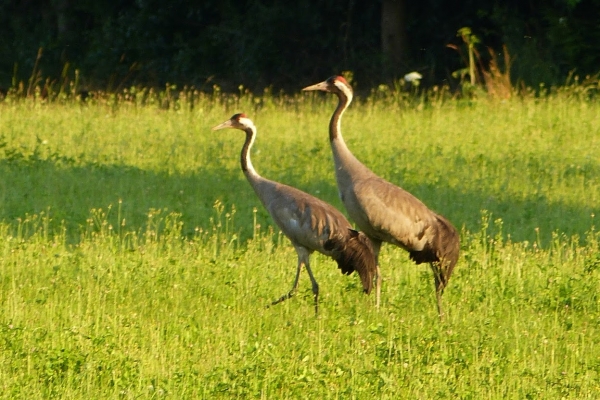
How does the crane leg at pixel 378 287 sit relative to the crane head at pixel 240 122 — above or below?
below

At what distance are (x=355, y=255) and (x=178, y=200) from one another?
11.9ft

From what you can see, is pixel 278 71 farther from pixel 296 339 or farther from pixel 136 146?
pixel 296 339

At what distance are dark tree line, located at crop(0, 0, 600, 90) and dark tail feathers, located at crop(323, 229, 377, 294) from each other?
12674 mm

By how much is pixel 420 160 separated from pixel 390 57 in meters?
9.44

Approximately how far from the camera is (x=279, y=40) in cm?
2355

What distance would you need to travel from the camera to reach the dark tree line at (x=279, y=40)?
70.1 ft

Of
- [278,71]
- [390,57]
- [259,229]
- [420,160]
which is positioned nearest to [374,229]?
[259,229]

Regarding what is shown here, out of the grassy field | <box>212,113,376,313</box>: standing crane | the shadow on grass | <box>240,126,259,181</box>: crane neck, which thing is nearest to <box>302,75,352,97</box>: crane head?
<box>240,126,259,181</box>: crane neck

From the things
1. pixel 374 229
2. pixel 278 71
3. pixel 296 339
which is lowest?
pixel 296 339

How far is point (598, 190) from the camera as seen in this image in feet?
36.5

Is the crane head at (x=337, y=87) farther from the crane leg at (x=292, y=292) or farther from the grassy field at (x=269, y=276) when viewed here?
the crane leg at (x=292, y=292)

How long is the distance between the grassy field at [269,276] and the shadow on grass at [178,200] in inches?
1.3

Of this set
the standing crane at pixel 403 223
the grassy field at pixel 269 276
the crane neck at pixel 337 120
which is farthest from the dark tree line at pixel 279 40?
the standing crane at pixel 403 223

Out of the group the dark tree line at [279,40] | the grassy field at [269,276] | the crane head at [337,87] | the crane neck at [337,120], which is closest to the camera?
the grassy field at [269,276]
